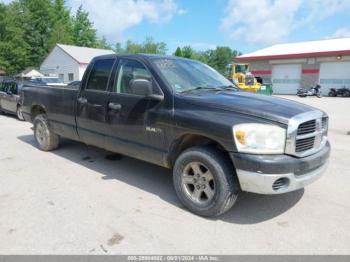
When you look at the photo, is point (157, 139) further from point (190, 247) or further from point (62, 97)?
point (62, 97)

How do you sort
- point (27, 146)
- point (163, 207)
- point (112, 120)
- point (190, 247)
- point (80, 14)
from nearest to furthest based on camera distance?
point (190, 247) → point (163, 207) → point (112, 120) → point (27, 146) → point (80, 14)

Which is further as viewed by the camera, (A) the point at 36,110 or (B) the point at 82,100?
(A) the point at 36,110

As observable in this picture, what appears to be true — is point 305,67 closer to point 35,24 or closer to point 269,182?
point 269,182

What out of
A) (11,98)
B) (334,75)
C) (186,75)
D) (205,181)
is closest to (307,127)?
(205,181)

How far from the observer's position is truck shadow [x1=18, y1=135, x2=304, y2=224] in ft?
12.9

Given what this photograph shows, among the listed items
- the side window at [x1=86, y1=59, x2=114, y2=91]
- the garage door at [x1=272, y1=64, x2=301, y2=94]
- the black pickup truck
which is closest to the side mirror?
the black pickup truck

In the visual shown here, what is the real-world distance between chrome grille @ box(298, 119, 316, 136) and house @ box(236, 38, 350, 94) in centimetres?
3334

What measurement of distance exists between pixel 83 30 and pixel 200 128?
198 feet

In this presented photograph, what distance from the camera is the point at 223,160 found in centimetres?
362

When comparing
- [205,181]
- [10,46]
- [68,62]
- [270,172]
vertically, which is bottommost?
[205,181]

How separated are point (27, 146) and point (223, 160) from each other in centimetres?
544

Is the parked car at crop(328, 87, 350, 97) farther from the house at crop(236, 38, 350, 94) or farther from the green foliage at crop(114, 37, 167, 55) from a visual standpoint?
the green foliage at crop(114, 37, 167, 55)

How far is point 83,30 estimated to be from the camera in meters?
58.4

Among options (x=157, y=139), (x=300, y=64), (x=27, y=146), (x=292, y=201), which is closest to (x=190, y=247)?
(x=157, y=139)
